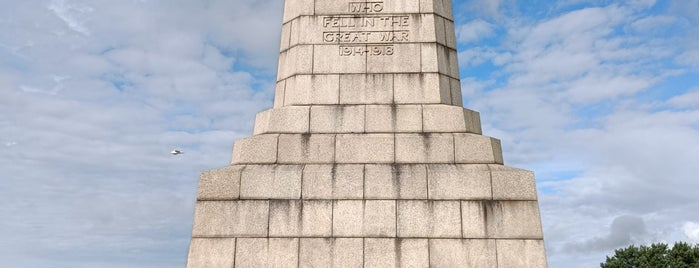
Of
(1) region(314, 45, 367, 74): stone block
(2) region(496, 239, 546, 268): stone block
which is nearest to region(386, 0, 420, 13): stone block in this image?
(1) region(314, 45, 367, 74): stone block

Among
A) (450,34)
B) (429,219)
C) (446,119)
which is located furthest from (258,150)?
(450,34)

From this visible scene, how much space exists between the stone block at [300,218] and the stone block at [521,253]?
2868 millimetres

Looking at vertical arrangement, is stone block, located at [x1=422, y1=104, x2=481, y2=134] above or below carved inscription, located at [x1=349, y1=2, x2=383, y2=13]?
below

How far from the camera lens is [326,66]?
1115cm

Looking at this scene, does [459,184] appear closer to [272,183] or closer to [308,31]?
[272,183]

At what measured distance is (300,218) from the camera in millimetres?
9617

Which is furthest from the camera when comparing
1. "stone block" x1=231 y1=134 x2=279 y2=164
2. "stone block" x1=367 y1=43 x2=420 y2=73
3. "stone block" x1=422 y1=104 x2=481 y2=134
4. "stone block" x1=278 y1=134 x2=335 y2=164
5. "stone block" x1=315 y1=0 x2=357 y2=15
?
"stone block" x1=315 y1=0 x2=357 y2=15

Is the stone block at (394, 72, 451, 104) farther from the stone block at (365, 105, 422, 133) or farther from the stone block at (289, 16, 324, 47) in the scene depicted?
the stone block at (289, 16, 324, 47)

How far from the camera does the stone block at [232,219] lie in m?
9.65

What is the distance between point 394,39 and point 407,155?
2.57 meters

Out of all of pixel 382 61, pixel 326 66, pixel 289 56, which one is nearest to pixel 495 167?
pixel 382 61

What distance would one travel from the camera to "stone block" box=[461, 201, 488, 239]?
9.43 m

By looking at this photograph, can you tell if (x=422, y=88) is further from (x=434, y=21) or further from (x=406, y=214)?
(x=406, y=214)

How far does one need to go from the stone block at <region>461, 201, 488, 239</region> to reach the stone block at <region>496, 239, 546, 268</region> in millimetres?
358
